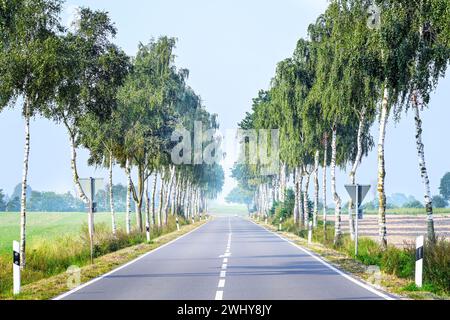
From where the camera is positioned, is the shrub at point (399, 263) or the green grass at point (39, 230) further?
the green grass at point (39, 230)

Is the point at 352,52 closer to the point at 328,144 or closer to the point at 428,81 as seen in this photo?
the point at 428,81

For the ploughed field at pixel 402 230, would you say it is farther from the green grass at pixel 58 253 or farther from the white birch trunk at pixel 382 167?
the green grass at pixel 58 253

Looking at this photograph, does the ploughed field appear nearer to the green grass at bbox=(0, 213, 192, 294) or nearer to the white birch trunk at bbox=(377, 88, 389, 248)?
the white birch trunk at bbox=(377, 88, 389, 248)

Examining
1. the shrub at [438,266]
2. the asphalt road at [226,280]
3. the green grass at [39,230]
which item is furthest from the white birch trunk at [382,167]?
the green grass at [39,230]

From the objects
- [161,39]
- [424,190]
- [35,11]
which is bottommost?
[424,190]

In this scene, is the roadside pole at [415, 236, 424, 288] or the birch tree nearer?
the roadside pole at [415, 236, 424, 288]

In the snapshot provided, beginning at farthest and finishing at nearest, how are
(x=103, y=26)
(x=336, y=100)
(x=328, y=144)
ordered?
(x=328, y=144) < (x=103, y=26) < (x=336, y=100)

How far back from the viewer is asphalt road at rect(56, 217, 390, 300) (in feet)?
46.6

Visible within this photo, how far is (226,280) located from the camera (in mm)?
17297

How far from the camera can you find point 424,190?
72.7 feet

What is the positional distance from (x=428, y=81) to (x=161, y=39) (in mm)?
35133

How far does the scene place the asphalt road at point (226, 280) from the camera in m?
14.2

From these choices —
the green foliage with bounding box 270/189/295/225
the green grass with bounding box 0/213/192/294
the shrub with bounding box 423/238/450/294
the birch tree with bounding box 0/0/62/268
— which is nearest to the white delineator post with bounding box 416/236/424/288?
the shrub with bounding box 423/238/450/294
